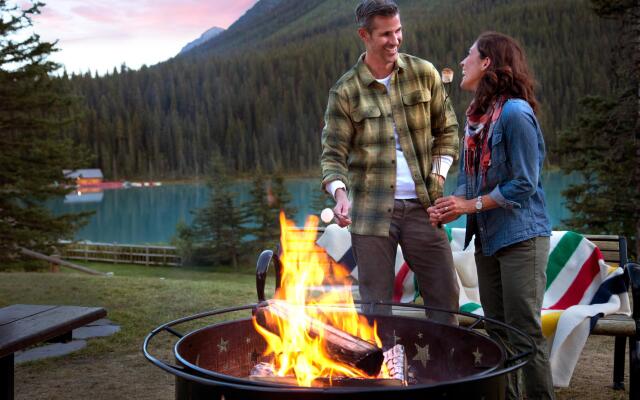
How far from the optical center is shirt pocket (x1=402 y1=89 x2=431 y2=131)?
3.04 meters

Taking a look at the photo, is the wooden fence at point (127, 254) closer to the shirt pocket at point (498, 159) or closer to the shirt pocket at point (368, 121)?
the shirt pocket at point (368, 121)

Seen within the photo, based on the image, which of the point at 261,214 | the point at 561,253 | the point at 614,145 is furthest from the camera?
the point at 261,214

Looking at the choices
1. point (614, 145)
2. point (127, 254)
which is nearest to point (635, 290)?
point (614, 145)

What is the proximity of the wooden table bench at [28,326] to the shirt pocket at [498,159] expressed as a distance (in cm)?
238

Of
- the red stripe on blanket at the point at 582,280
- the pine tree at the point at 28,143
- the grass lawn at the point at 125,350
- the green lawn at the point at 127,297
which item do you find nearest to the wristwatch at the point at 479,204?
the red stripe on blanket at the point at 582,280

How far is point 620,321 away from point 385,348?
5.83 feet

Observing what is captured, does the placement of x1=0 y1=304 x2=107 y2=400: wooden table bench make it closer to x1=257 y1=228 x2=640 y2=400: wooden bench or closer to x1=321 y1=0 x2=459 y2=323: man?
x1=257 y1=228 x2=640 y2=400: wooden bench

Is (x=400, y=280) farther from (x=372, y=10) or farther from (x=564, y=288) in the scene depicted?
(x=372, y=10)

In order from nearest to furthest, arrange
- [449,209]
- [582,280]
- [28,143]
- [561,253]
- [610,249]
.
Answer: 1. [449,209]
2. [582,280]
3. [561,253]
4. [610,249]
5. [28,143]

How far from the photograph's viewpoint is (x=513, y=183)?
2.55 metres

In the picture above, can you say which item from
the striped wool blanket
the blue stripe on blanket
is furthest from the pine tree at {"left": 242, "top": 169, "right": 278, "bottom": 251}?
the blue stripe on blanket

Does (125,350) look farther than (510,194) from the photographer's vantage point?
Yes

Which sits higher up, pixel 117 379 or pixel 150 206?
pixel 117 379

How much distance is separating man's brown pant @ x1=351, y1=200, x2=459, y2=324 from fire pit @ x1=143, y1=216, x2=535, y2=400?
5.4 inches
